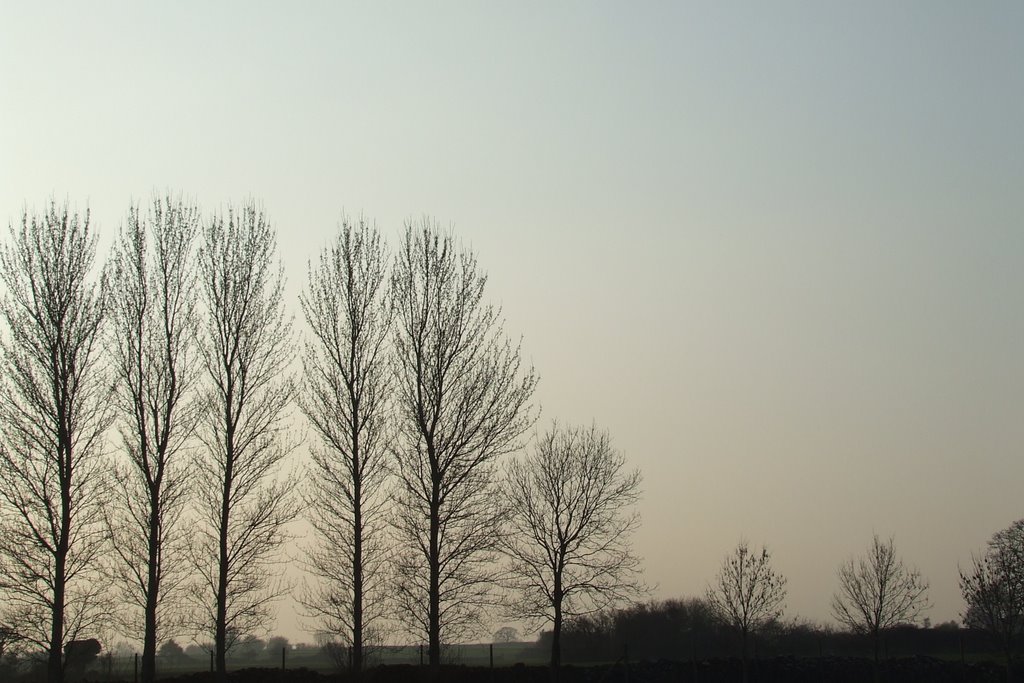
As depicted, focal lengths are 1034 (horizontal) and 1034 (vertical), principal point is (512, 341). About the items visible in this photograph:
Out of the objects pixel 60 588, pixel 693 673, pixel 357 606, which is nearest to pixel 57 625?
pixel 60 588

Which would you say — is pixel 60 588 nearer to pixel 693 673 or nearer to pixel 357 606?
pixel 357 606

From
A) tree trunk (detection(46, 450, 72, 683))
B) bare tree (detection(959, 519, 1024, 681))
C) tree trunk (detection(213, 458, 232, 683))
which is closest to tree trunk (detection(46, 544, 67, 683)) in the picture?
tree trunk (detection(46, 450, 72, 683))

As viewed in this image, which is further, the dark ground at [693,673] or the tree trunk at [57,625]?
the dark ground at [693,673]

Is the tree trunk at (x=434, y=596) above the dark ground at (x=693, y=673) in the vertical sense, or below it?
above

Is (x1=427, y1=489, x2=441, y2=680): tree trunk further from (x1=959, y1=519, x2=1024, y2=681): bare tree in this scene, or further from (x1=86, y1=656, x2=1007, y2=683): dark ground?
(x1=959, y1=519, x2=1024, y2=681): bare tree

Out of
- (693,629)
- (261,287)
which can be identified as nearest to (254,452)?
(261,287)

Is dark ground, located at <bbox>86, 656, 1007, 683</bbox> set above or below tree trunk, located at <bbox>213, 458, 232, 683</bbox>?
below

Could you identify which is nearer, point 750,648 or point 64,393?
point 64,393

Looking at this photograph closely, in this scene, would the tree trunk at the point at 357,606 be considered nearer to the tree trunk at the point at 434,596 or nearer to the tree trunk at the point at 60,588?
the tree trunk at the point at 434,596

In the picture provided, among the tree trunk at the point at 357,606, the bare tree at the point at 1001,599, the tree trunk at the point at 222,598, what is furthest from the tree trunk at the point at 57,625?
the bare tree at the point at 1001,599

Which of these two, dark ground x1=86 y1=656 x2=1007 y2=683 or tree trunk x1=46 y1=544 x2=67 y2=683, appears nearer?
tree trunk x1=46 y1=544 x2=67 y2=683

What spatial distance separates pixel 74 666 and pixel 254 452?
25.9 feet

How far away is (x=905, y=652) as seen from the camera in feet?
176

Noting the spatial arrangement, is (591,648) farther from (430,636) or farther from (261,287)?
(261,287)
